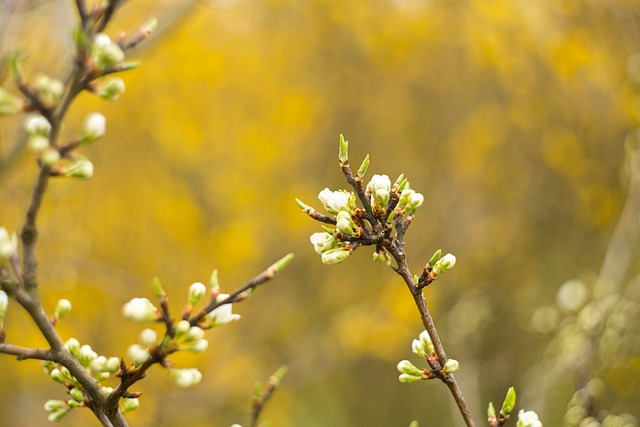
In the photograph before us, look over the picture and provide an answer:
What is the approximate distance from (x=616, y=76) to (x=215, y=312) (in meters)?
4.60

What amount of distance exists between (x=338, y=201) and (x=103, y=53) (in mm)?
545

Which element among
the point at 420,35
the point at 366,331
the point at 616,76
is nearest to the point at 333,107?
the point at 420,35

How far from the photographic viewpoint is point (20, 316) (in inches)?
205

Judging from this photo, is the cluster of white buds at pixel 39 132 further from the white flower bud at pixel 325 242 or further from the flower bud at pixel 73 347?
the white flower bud at pixel 325 242

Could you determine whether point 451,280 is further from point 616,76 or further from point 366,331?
point 616,76

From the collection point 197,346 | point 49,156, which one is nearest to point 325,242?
point 197,346

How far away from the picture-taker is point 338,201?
133cm

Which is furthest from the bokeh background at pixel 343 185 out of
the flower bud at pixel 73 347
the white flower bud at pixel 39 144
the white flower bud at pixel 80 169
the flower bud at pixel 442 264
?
the white flower bud at pixel 39 144

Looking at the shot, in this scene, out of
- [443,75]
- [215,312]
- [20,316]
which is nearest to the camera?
[215,312]

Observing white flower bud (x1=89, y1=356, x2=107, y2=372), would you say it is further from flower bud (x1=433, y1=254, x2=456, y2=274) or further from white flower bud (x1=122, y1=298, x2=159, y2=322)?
flower bud (x1=433, y1=254, x2=456, y2=274)

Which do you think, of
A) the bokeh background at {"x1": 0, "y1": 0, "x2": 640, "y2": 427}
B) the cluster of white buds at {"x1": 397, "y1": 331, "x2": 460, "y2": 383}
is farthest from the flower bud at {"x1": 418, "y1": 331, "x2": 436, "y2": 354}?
the bokeh background at {"x1": 0, "y1": 0, "x2": 640, "y2": 427}

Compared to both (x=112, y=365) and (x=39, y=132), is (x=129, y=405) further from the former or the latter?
(x=39, y=132)

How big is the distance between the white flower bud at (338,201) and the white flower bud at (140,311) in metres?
0.42

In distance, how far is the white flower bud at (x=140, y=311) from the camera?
1.04 metres
